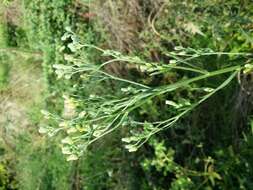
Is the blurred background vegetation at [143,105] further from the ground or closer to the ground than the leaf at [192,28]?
closer to the ground

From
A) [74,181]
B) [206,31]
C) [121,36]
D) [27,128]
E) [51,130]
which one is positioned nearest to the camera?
[51,130]

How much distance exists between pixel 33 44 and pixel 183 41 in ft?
5.85

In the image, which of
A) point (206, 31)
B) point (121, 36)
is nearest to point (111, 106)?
point (206, 31)

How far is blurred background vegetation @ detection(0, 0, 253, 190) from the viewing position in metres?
2.72

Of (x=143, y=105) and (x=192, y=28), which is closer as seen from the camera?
(x=143, y=105)

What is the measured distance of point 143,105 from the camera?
3.02 metres

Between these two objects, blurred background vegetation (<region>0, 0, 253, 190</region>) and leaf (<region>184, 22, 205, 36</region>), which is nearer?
blurred background vegetation (<region>0, 0, 253, 190</region>)

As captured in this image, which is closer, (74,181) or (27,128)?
(74,181)

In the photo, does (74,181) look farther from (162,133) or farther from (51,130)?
(51,130)

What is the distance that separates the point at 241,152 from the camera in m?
2.69

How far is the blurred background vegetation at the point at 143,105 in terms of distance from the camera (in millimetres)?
2723

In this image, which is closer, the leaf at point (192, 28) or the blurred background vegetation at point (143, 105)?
the blurred background vegetation at point (143, 105)

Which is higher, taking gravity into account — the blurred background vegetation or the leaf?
the leaf

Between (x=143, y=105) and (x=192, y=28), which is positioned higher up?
(x=192, y=28)
